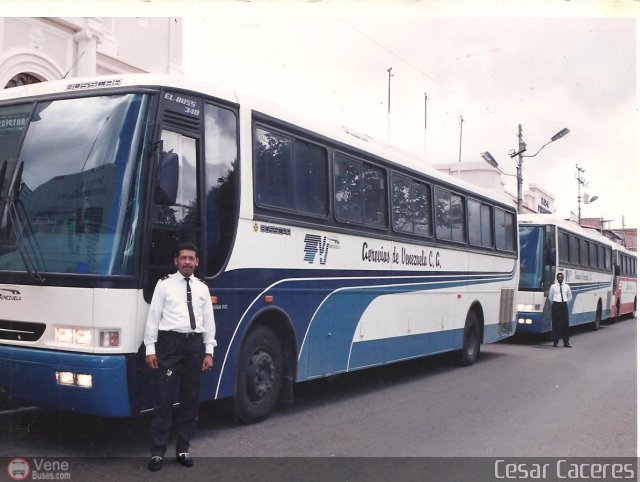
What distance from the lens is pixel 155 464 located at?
18.7 feet

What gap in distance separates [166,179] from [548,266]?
1386 centimetres

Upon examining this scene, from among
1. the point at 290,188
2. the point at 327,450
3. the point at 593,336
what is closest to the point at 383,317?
the point at 290,188

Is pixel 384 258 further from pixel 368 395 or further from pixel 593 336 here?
pixel 593 336

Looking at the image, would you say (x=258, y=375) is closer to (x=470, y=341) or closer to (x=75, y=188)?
(x=75, y=188)

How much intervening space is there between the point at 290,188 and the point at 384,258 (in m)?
2.48

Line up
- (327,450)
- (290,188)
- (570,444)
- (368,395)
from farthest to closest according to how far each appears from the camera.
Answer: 1. (368,395)
2. (290,188)
3. (570,444)
4. (327,450)

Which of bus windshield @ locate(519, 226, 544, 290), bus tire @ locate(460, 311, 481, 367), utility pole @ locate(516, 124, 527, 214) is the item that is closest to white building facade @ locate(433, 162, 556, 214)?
utility pole @ locate(516, 124, 527, 214)

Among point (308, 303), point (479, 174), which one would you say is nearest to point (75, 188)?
point (308, 303)

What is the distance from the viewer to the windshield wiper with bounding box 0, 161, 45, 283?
19.4 ft

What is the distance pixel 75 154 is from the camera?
6098mm

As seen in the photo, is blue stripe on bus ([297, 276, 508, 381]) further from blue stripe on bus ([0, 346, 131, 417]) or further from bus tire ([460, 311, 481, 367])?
bus tire ([460, 311, 481, 367])

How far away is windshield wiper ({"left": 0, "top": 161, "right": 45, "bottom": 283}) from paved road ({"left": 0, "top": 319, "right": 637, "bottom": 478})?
1.59 m

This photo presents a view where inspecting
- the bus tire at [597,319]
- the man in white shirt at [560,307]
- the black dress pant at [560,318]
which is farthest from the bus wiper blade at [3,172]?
the bus tire at [597,319]

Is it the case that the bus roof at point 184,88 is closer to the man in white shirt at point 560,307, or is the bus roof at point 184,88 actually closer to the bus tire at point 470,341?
the bus tire at point 470,341
